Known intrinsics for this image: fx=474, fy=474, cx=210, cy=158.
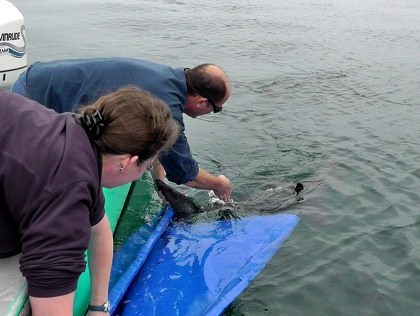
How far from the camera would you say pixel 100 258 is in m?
2.49

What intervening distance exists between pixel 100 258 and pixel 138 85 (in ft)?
5.24

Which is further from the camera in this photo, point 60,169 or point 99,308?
point 99,308

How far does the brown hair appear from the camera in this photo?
2.03 m

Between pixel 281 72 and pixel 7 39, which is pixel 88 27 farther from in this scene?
pixel 7 39

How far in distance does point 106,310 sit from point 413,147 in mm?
6310

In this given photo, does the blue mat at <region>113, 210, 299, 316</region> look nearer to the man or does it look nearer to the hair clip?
the man

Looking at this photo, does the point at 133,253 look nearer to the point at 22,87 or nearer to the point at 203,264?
the point at 203,264

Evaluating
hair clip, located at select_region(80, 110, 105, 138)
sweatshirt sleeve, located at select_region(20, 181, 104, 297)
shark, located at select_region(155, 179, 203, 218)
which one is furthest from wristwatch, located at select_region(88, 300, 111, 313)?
shark, located at select_region(155, 179, 203, 218)

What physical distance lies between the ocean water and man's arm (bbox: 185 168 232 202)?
0.54 m

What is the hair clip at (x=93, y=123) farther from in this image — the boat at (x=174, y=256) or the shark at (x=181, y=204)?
the shark at (x=181, y=204)

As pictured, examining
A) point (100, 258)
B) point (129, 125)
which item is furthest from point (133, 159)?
point (100, 258)

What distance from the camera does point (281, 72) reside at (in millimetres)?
12117

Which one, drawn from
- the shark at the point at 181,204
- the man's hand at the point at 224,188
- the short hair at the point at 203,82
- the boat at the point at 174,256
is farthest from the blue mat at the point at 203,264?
the short hair at the point at 203,82

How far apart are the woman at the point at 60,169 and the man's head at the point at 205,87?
1839 millimetres
